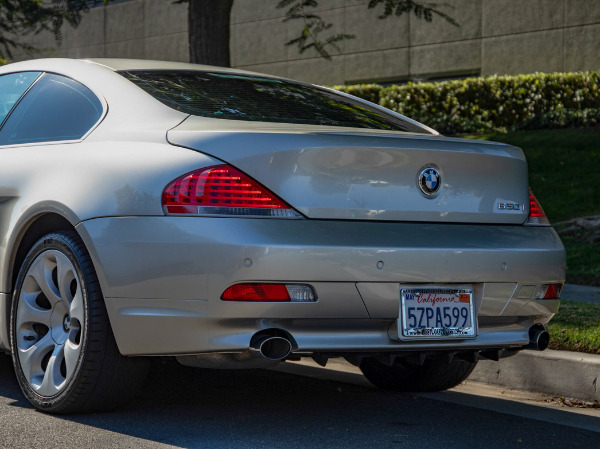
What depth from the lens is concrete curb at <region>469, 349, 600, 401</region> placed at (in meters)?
4.89

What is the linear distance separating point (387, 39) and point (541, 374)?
14.1 meters

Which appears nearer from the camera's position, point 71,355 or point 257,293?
point 257,293

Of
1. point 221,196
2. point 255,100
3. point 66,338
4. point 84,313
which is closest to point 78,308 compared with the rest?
point 84,313

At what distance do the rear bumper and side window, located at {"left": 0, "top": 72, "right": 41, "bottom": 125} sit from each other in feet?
4.36

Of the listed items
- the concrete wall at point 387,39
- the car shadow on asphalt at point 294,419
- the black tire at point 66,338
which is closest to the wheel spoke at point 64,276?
the black tire at point 66,338

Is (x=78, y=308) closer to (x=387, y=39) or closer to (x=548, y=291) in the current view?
(x=548, y=291)

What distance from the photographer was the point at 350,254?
370 centimetres

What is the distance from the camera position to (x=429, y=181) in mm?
4000

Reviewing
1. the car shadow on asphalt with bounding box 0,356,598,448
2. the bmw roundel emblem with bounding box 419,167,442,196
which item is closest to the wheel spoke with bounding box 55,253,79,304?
the car shadow on asphalt with bounding box 0,356,598,448

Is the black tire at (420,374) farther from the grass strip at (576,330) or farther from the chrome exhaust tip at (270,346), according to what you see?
the chrome exhaust tip at (270,346)

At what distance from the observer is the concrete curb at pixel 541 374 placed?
4.90 metres

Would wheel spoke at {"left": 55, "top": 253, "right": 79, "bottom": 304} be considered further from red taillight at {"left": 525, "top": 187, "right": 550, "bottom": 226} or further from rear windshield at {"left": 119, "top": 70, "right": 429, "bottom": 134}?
red taillight at {"left": 525, "top": 187, "right": 550, "bottom": 226}

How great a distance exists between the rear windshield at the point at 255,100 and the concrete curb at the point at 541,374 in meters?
1.32

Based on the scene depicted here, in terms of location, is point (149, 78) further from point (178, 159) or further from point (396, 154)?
point (396, 154)
